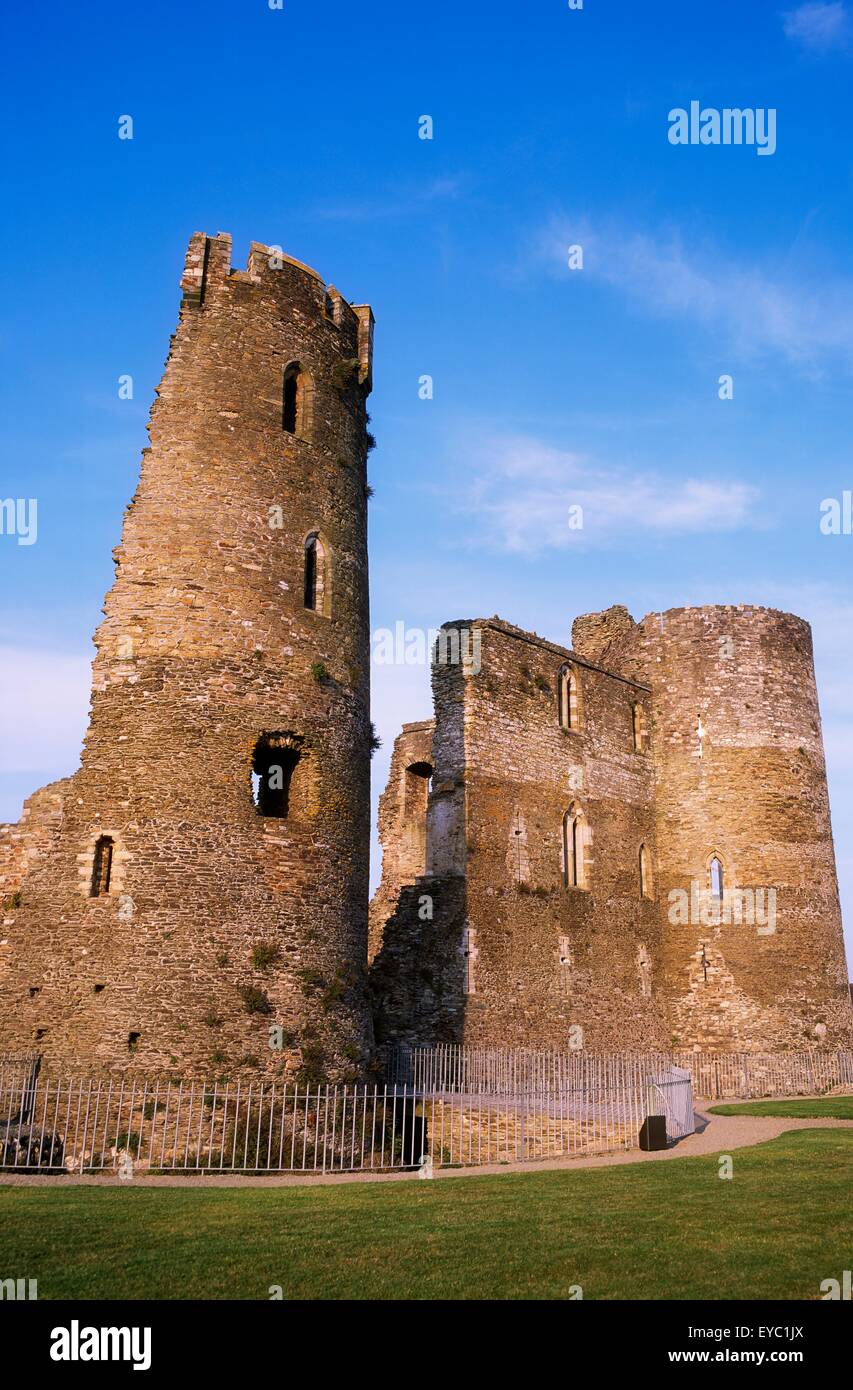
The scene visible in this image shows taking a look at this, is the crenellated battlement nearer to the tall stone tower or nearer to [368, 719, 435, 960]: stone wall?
the tall stone tower

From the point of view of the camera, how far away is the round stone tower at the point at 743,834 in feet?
92.7

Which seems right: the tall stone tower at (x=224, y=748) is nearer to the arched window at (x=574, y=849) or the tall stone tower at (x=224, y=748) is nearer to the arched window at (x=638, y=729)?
the arched window at (x=574, y=849)

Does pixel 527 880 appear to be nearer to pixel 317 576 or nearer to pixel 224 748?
pixel 317 576

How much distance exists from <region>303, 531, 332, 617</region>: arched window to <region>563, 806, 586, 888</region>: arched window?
9988mm

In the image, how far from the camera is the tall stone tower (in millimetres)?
15156

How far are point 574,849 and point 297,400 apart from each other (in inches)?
498

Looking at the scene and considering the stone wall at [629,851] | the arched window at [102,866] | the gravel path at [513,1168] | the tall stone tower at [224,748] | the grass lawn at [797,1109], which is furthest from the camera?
the stone wall at [629,851]

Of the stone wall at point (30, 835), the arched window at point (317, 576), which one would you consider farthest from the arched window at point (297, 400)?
the stone wall at point (30, 835)

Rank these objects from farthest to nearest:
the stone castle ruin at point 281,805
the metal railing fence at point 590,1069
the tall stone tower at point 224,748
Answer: the metal railing fence at point 590,1069, the stone castle ruin at point 281,805, the tall stone tower at point 224,748

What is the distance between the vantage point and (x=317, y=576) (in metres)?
18.2

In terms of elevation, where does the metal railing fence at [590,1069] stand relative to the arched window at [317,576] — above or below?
below

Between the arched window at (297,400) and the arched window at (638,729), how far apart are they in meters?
14.6

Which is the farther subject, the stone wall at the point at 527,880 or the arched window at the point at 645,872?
the arched window at the point at 645,872

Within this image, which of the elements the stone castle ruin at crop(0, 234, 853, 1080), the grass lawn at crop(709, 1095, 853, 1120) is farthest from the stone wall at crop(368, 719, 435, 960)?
the grass lawn at crop(709, 1095, 853, 1120)
